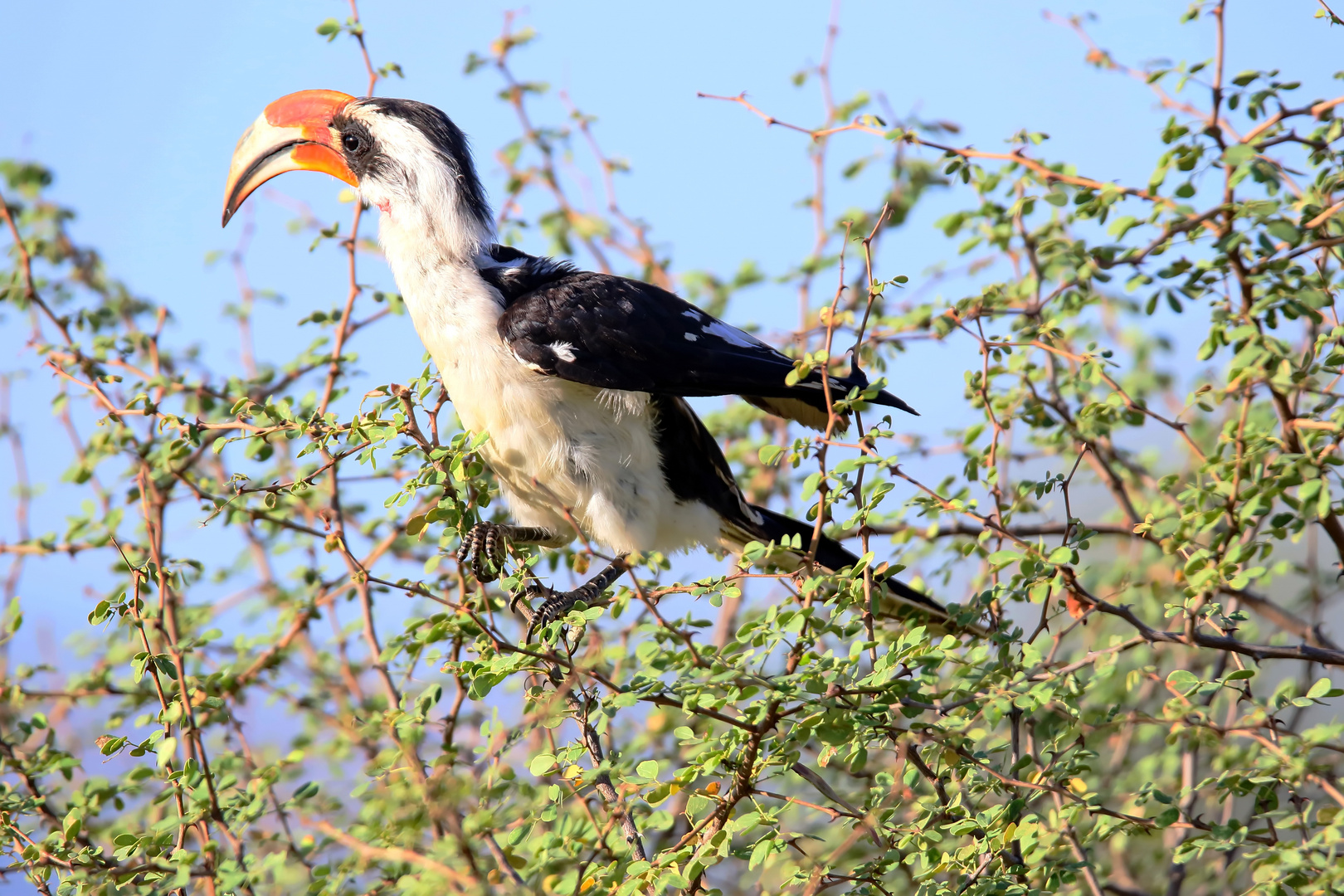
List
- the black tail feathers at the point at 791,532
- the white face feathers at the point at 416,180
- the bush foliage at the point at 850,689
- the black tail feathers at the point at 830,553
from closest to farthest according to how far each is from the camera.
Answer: the bush foliage at the point at 850,689 < the black tail feathers at the point at 830,553 < the white face feathers at the point at 416,180 < the black tail feathers at the point at 791,532

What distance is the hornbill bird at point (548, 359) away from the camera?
264 centimetres

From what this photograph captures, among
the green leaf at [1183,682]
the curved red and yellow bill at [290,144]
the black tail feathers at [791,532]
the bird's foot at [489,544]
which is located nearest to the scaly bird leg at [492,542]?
the bird's foot at [489,544]

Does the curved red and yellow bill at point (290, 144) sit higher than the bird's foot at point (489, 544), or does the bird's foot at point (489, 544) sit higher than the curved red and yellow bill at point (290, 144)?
the curved red and yellow bill at point (290, 144)

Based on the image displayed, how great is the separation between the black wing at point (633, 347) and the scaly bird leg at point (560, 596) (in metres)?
0.48

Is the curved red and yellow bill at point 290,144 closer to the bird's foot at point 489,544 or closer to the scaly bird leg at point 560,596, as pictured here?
the bird's foot at point 489,544

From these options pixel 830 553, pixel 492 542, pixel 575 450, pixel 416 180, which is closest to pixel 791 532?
pixel 830 553

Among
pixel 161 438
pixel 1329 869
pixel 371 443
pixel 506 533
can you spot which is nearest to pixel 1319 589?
pixel 1329 869

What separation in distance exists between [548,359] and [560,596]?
0.61m

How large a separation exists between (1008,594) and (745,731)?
609mm

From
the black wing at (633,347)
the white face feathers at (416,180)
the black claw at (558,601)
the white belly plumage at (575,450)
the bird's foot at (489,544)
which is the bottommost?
the black claw at (558,601)

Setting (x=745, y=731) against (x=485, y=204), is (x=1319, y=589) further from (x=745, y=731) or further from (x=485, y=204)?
(x=485, y=204)

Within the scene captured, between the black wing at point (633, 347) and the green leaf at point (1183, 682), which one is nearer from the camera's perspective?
the green leaf at point (1183, 682)

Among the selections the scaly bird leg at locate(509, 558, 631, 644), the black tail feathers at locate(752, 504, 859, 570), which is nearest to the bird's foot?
the scaly bird leg at locate(509, 558, 631, 644)

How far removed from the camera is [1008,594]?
1.94 m
